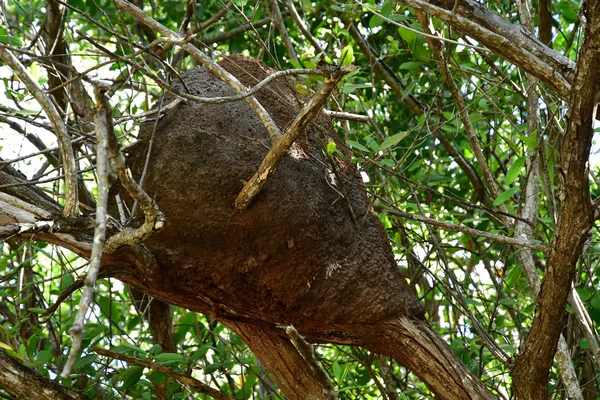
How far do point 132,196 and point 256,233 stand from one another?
2.01 ft

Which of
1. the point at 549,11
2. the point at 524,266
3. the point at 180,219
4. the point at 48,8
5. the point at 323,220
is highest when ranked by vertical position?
the point at 549,11

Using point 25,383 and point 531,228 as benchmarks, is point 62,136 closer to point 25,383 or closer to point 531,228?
point 25,383

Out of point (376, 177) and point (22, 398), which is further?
point (376, 177)

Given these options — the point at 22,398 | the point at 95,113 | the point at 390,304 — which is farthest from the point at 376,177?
the point at 95,113

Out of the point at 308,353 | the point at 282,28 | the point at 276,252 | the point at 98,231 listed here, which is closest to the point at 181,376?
the point at 276,252

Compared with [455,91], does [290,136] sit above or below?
below

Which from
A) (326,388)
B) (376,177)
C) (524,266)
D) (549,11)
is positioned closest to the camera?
(326,388)

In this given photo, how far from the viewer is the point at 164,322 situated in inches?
156

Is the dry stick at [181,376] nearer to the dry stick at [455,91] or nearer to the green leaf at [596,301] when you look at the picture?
the dry stick at [455,91]

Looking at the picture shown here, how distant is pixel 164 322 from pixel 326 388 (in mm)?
1874

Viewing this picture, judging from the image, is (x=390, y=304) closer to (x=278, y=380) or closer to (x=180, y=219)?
(x=278, y=380)

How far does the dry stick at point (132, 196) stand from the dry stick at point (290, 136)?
39 cm

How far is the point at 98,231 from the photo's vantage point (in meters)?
1.25

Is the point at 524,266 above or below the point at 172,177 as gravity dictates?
above
